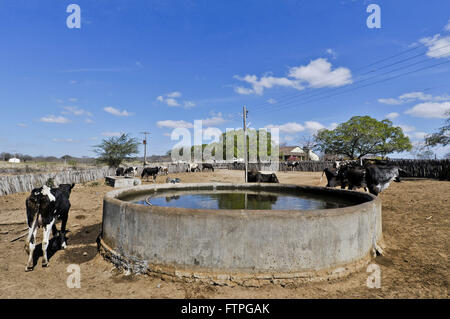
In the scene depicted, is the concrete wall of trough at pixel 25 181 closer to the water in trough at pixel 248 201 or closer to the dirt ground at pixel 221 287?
the dirt ground at pixel 221 287

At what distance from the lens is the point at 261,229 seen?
402 centimetres

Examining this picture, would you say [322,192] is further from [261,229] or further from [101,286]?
[101,286]

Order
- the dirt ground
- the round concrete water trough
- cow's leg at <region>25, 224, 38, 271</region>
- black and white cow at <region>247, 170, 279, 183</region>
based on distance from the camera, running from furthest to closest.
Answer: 1. black and white cow at <region>247, 170, 279, 183</region>
2. cow's leg at <region>25, 224, 38, 271</region>
3. the round concrete water trough
4. the dirt ground

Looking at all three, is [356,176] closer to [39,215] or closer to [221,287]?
[221,287]

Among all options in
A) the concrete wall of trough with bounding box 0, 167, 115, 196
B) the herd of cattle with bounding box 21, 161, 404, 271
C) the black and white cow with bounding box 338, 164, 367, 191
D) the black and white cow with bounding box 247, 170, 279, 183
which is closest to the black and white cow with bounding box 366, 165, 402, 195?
the herd of cattle with bounding box 21, 161, 404, 271

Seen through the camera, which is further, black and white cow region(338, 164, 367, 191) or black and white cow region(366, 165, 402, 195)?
black and white cow region(338, 164, 367, 191)

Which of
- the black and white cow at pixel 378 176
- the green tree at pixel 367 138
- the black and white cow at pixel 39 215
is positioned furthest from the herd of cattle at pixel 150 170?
the green tree at pixel 367 138

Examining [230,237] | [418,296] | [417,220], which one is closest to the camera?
[418,296]

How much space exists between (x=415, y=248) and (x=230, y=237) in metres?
4.89

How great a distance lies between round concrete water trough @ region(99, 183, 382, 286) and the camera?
3.98 m

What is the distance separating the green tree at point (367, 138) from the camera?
41969 mm

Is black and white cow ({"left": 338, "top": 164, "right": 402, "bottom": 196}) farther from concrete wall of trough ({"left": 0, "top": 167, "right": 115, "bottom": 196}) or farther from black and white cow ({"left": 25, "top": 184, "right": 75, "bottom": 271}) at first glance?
concrete wall of trough ({"left": 0, "top": 167, "right": 115, "bottom": 196})

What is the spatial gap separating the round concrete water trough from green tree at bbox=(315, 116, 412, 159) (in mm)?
44229
